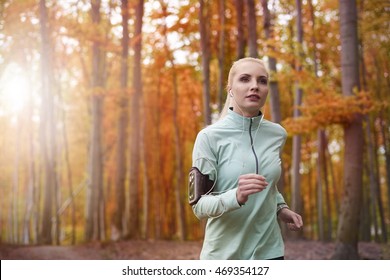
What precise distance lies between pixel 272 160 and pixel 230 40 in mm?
5843

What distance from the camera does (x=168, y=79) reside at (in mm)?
7559

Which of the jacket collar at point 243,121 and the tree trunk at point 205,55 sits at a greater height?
the tree trunk at point 205,55

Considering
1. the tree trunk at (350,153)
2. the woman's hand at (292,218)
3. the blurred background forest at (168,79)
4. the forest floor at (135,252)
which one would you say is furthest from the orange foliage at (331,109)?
the woman's hand at (292,218)

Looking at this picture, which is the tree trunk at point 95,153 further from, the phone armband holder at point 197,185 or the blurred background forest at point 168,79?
the phone armband holder at point 197,185

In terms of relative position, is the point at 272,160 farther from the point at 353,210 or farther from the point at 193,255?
the point at 193,255

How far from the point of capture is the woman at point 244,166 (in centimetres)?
119

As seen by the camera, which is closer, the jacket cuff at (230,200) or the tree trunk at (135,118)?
the jacket cuff at (230,200)

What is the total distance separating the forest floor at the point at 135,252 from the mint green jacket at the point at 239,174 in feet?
10.8

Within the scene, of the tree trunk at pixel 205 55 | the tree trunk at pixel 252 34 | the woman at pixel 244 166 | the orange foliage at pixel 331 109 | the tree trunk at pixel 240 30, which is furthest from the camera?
the tree trunk at pixel 205 55

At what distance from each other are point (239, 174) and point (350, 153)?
3217 mm

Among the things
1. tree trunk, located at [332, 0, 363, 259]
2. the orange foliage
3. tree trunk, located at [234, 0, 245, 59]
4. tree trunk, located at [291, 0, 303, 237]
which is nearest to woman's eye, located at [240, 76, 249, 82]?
the orange foliage

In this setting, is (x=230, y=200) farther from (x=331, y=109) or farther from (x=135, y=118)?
(x=135, y=118)

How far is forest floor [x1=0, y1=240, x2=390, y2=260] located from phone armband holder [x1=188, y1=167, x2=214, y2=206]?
11.0ft
